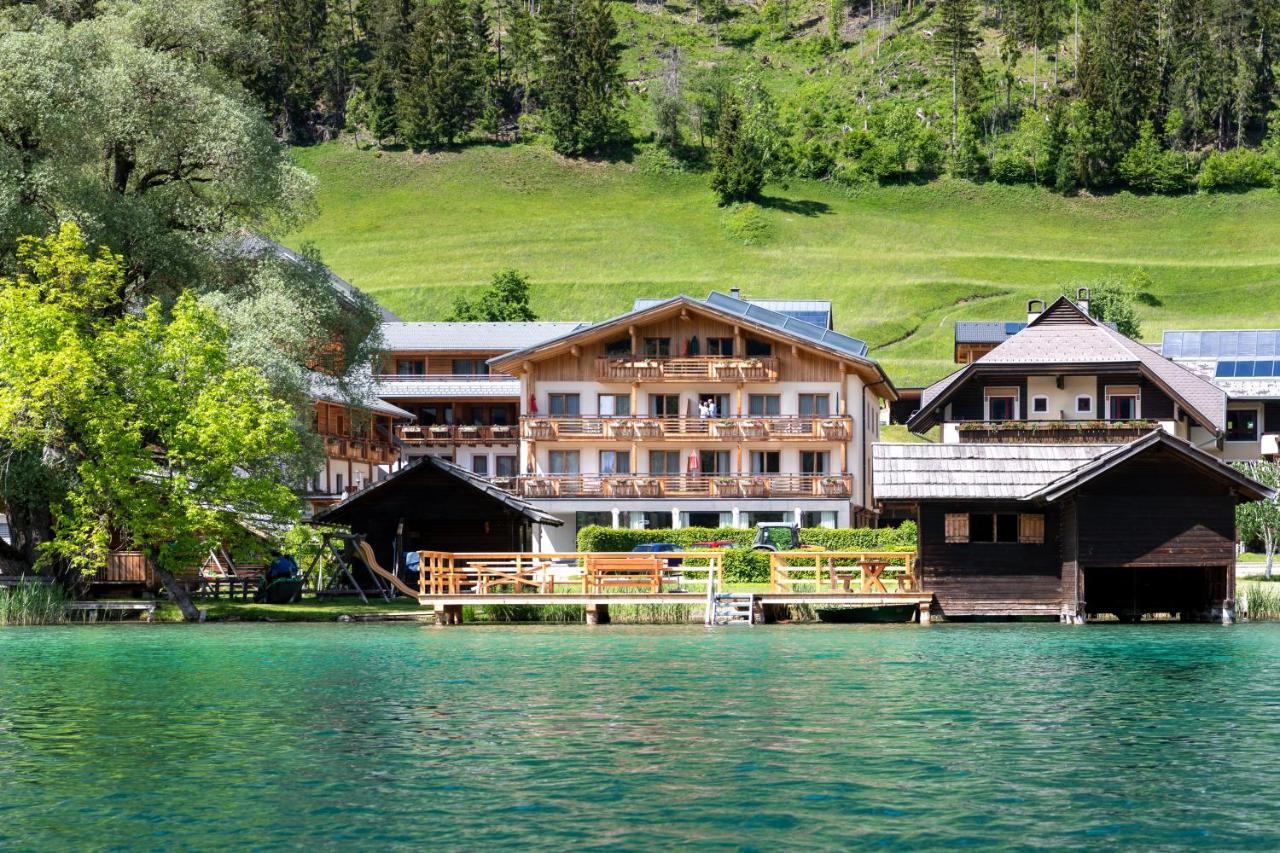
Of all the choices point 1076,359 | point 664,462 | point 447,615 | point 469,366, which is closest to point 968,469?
point 447,615

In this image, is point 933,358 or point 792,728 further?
point 933,358

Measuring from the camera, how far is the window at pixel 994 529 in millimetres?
45781

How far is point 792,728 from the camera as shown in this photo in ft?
75.4

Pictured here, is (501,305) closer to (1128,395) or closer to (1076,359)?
(1076,359)

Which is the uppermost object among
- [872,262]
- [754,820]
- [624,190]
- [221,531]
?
[624,190]

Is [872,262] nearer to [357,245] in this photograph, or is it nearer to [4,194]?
[357,245]

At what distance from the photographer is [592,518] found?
236 ft

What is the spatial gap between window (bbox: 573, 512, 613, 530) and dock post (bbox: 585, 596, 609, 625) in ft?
83.9

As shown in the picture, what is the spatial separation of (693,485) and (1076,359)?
1733 centimetres

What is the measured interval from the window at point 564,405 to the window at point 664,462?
4.01 m

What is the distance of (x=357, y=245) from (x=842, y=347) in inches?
3567

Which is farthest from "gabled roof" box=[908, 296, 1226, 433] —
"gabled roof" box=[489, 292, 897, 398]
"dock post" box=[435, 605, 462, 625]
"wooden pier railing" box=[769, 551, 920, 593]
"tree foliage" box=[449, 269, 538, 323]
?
"tree foliage" box=[449, 269, 538, 323]

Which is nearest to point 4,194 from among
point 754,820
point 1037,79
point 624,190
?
point 754,820

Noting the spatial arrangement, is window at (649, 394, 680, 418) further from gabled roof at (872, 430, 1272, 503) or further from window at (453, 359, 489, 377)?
gabled roof at (872, 430, 1272, 503)
